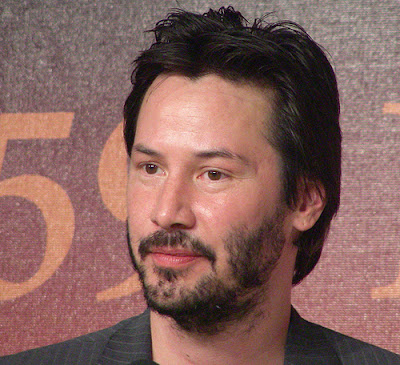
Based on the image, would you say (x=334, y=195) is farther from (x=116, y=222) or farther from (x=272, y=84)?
(x=116, y=222)

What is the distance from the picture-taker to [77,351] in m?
1.17

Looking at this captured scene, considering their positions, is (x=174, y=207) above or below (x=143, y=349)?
above

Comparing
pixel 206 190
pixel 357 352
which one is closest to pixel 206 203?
pixel 206 190

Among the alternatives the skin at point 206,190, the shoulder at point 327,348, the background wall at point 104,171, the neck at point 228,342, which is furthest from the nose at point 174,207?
the background wall at point 104,171

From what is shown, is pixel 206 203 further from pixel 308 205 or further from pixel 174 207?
pixel 308 205

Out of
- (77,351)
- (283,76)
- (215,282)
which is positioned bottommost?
(77,351)

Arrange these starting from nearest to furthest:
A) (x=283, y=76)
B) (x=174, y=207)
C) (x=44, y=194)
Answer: (x=174, y=207) < (x=283, y=76) < (x=44, y=194)

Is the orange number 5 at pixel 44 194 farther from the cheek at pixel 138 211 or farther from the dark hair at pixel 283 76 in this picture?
the cheek at pixel 138 211

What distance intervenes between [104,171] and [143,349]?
1.73 ft

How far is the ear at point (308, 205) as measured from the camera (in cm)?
119

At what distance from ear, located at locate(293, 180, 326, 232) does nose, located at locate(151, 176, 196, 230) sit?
0.71 ft

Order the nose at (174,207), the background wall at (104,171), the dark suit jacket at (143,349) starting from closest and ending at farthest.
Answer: the nose at (174,207) → the dark suit jacket at (143,349) → the background wall at (104,171)

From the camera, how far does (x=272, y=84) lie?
116cm

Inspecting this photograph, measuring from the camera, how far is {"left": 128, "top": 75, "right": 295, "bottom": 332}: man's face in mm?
1043
